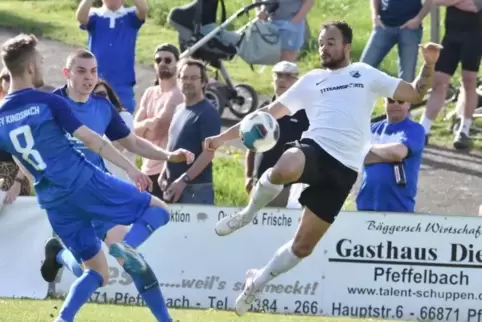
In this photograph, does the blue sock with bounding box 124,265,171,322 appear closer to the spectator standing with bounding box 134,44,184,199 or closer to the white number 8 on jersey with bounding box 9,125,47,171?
the white number 8 on jersey with bounding box 9,125,47,171

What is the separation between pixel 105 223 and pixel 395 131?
2870mm

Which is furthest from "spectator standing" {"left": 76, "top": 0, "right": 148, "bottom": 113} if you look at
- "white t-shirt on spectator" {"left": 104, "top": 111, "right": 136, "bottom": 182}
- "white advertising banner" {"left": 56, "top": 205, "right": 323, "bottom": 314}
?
"white advertising banner" {"left": 56, "top": 205, "right": 323, "bottom": 314}

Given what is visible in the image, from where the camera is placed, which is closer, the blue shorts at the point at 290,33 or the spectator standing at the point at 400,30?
the spectator standing at the point at 400,30

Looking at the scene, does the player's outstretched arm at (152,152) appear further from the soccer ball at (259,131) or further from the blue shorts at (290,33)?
the blue shorts at (290,33)

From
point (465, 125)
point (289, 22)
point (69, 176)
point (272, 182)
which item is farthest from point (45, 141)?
point (465, 125)

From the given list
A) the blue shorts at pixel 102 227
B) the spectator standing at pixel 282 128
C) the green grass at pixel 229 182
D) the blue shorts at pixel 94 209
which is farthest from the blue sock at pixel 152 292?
the green grass at pixel 229 182

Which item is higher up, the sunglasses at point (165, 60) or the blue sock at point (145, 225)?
the sunglasses at point (165, 60)

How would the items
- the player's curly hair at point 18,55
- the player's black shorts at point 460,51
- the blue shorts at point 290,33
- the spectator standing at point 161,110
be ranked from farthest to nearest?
the blue shorts at point 290,33 → the player's black shorts at point 460,51 → the spectator standing at point 161,110 → the player's curly hair at point 18,55

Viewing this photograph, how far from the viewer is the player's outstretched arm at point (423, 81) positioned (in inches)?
339

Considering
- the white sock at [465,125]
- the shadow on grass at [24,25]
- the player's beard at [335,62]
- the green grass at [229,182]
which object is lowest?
the shadow on grass at [24,25]

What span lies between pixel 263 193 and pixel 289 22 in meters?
5.62

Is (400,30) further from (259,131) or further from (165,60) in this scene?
(259,131)

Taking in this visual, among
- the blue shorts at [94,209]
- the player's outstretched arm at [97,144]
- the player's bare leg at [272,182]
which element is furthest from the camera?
the player's bare leg at [272,182]

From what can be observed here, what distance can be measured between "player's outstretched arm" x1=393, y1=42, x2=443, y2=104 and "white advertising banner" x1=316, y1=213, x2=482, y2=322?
178 cm
